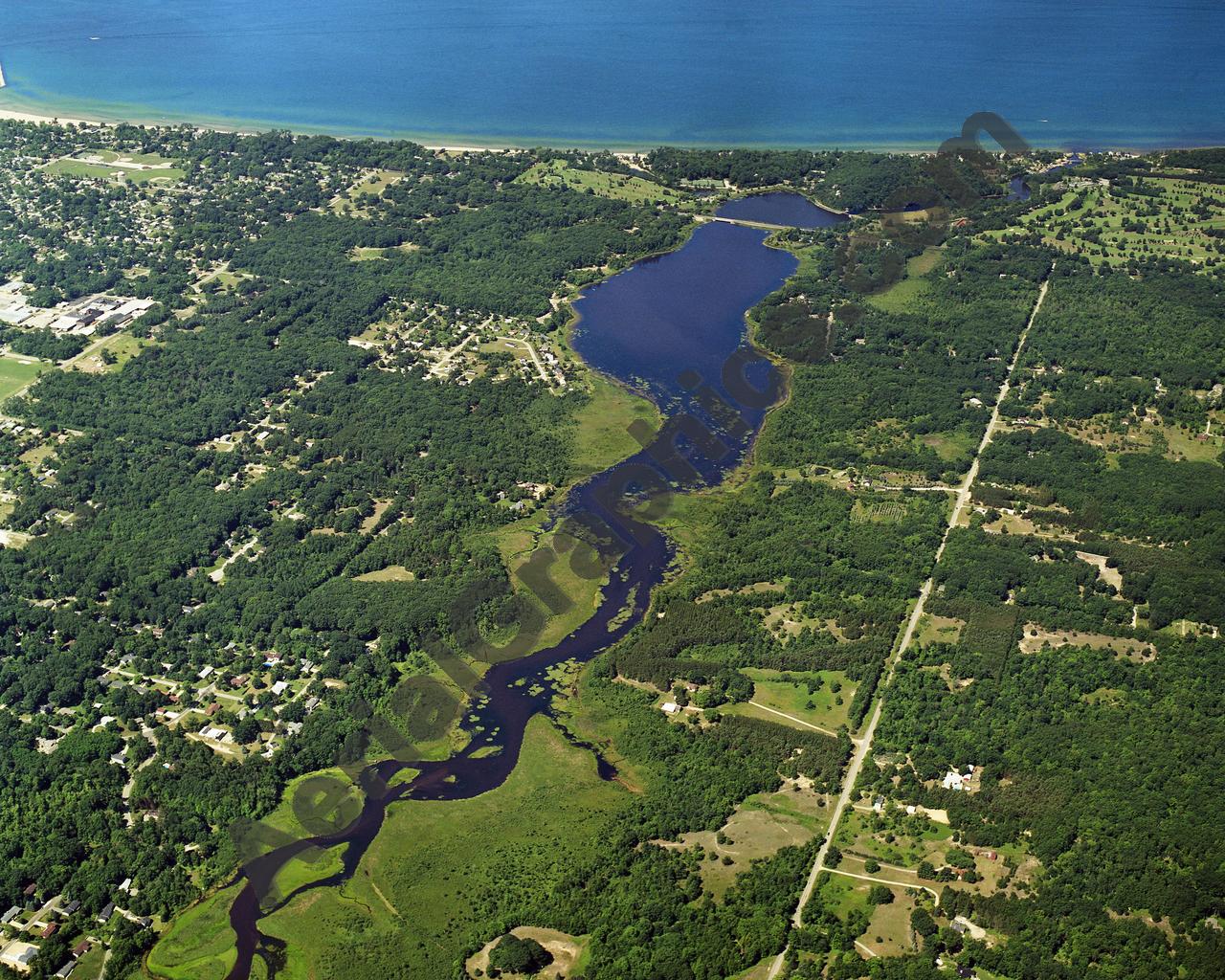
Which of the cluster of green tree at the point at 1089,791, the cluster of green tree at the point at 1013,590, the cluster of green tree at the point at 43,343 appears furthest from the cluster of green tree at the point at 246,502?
the cluster of green tree at the point at 1089,791

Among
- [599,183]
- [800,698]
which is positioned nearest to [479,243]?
[599,183]

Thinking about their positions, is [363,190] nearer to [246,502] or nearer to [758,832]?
[246,502]

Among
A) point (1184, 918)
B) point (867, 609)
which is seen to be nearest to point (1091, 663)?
point (867, 609)

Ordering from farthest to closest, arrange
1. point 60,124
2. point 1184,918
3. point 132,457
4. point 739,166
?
point 60,124
point 739,166
point 132,457
point 1184,918

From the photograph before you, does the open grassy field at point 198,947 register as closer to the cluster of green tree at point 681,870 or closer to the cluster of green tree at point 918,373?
the cluster of green tree at point 681,870

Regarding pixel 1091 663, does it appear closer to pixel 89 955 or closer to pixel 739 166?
pixel 89 955

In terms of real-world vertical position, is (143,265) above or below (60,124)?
below
